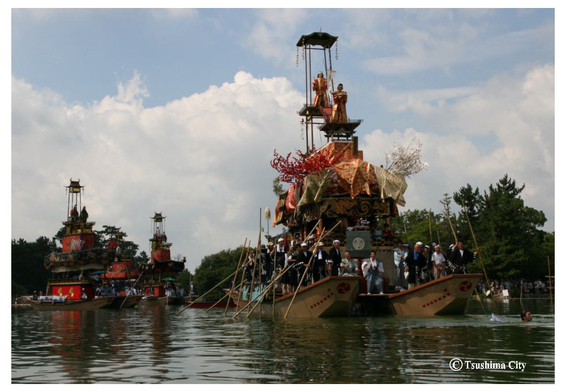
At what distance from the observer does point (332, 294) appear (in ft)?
63.3

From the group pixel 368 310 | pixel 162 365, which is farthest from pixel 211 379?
pixel 368 310

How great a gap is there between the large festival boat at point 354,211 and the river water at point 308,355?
277cm

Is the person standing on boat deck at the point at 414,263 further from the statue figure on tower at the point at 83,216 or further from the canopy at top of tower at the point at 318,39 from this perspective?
the statue figure on tower at the point at 83,216

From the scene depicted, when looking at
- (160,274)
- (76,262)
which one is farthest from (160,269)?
(76,262)

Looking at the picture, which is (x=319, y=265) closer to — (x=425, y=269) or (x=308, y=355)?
(x=425, y=269)

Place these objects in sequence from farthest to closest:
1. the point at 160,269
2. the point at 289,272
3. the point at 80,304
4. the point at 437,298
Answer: the point at 160,269, the point at 80,304, the point at 289,272, the point at 437,298

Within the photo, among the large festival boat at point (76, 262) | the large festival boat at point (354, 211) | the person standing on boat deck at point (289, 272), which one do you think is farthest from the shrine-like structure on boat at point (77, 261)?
the person standing on boat deck at point (289, 272)

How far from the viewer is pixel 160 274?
76562mm

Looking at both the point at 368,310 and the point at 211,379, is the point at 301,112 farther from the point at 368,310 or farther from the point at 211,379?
the point at 211,379

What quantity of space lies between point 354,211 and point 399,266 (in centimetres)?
358

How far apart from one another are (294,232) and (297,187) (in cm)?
561

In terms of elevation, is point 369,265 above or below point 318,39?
below

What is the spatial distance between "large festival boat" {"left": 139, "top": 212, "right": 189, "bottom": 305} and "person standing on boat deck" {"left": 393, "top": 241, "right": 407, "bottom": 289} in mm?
43268

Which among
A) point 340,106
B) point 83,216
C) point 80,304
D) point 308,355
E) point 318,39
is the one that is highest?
point 318,39
